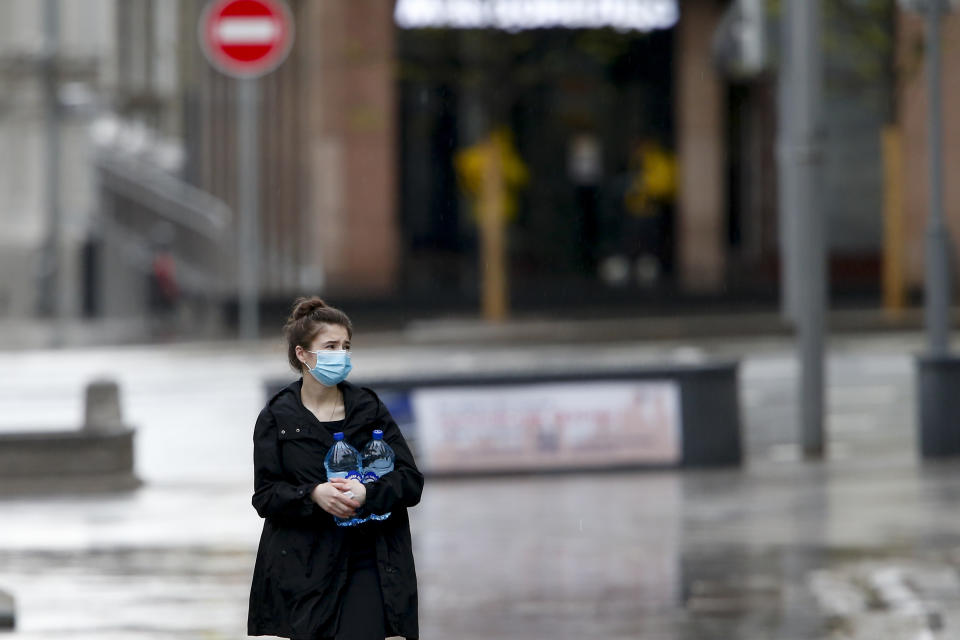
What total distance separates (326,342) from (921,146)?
3396 centimetres

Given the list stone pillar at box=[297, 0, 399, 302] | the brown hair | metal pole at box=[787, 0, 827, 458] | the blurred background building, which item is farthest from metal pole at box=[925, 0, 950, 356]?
stone pillar at box=[297, 0, 399, 302]

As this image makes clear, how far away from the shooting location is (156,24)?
209ft

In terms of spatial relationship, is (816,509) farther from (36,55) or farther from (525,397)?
(36,55)

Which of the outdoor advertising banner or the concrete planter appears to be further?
the outdoor advertising banner

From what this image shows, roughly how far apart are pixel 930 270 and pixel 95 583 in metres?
8.92

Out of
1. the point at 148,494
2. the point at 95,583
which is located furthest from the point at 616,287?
the point at 95,583

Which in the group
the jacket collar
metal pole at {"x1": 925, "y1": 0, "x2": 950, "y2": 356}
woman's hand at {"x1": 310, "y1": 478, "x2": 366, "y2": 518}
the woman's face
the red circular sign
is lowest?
woman's hand at {"x1": 310, "y1": 478, "x2": 366, "y2": 518}

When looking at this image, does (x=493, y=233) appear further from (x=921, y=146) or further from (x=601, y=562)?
(x=601, y=562)

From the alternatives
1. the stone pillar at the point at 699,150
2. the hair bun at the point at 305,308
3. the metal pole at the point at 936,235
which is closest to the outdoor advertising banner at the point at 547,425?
the metal pole at the point at 936,235

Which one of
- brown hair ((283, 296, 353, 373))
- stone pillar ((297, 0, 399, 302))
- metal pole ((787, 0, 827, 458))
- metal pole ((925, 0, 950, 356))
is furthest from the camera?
stone pillar ((297, 0, 399, 302))

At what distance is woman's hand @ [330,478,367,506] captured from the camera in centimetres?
545

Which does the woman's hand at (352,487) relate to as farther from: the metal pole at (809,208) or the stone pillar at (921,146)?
the stone pillar at (921,146)

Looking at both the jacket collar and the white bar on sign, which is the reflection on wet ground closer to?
the jacket collar

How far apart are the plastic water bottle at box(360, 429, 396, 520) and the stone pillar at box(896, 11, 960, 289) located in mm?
32432
